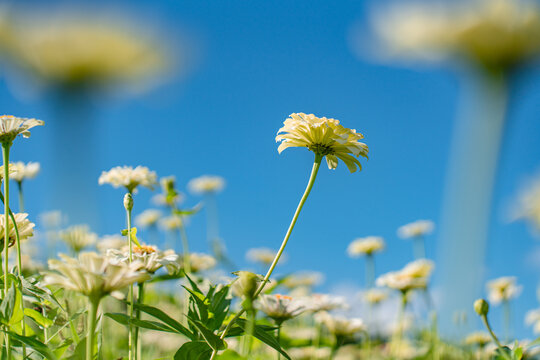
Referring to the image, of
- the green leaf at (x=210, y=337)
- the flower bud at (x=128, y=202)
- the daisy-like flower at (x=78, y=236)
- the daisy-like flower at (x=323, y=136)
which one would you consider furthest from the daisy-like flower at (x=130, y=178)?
the green leaf at (x=210, y=337)

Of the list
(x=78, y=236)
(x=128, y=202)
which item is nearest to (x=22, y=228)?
(x=78, y=236)

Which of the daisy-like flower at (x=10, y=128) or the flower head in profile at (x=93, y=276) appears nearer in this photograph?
the flower head in profile at (x=93, y=276)

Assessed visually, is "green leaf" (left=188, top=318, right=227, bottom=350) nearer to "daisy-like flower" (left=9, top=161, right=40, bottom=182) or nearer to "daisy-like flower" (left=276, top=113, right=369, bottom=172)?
"daisy-like flower" (left=276, top=113, right=369, bottom=172)

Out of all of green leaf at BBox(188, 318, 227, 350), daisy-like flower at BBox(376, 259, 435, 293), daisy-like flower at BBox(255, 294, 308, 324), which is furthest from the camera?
daisy-like flower at BBox(376, 259, 435, 293)

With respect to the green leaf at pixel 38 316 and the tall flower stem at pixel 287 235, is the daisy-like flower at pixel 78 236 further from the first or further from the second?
the tall flower stem at pixel 287 235

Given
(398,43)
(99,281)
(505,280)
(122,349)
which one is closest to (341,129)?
(398,43)

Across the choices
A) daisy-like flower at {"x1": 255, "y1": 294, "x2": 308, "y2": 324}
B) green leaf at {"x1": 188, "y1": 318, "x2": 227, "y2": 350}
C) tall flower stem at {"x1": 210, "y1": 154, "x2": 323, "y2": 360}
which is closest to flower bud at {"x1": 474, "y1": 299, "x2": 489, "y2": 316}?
daisy-like flower at {"x1": 255, "y1": 294, "x2": 308, "y2": 324}

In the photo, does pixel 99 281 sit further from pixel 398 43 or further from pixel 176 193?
pixel 176 193
